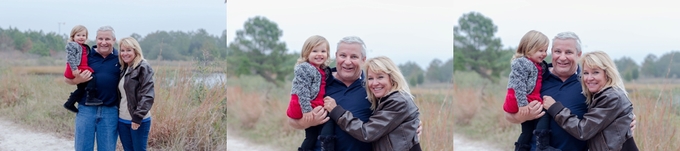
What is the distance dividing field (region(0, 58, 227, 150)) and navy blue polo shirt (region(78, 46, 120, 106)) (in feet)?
4.30

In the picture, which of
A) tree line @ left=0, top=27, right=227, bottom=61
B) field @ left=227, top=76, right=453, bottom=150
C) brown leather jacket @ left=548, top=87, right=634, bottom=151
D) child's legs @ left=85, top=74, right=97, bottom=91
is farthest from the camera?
field @ left=227, top=76, right=453, bottom=150

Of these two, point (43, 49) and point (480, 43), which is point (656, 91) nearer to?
point (480, 43)

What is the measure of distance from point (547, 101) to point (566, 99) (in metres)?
0.12

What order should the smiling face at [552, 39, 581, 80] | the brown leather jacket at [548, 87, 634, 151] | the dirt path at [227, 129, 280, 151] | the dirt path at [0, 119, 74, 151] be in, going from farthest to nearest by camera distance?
1. the dirt path at [227, 129, 280, 151]
2. the dirt path at [0, 119, 74, 151]
3. the smiling face at [552, 39, 581, 80]
4. the brown leather jacket at [548, 87, 634, 151]

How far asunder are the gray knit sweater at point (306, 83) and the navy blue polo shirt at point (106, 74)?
166 centimetres

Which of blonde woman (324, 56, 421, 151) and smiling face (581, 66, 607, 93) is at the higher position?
smiling face (581, 66, 607, 93)

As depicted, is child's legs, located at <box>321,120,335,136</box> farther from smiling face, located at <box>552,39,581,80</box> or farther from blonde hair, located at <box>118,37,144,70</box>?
blonde hair, located at <box>118,37,144,70</box>

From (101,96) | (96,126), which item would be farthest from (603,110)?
(96,126)

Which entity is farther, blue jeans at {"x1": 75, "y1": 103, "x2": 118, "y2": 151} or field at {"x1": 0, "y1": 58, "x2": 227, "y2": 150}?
field at {"x1": 0, "y1": 58, "x2": 227, "y2": 150}

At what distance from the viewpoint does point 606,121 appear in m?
3.89

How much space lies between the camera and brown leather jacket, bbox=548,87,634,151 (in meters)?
3.88

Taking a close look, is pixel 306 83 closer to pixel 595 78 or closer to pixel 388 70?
pixel 388 70

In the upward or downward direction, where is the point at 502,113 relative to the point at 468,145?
upward

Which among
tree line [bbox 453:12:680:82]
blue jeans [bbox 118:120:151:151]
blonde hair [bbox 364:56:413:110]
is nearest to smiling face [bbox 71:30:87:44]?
blue jeans [bbox 118:120:151:151]
